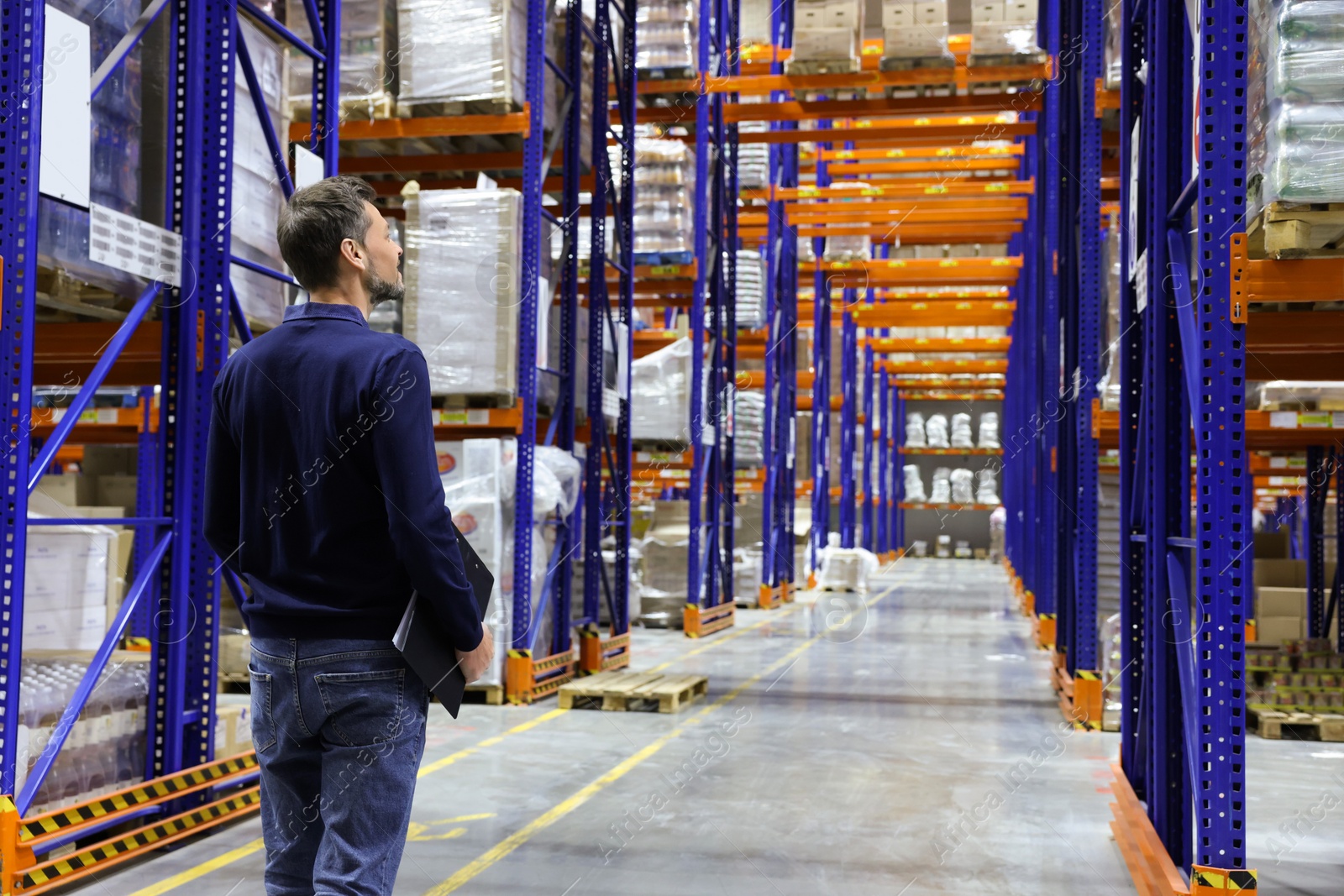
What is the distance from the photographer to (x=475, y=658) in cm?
235

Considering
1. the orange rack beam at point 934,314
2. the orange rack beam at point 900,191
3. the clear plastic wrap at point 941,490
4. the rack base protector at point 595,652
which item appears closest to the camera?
the rack base protector at point 595,652

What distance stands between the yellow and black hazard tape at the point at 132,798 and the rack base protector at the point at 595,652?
417 centimetres

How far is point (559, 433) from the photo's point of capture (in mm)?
9508

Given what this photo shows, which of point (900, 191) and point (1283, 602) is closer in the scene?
point (1283, 602)

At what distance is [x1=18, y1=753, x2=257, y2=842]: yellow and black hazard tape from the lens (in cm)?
397

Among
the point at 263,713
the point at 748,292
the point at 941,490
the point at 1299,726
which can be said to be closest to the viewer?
the point at 263,713

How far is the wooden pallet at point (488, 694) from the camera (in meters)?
8.18

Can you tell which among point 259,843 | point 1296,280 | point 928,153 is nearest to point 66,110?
point 259,843

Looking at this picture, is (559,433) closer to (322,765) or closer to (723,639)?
(723,639)

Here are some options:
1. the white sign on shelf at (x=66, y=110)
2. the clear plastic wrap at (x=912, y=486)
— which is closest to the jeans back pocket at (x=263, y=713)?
the white sign on shelf at (x=66, y=110)

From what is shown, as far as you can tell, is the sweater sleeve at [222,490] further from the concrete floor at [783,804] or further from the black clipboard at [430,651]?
the concrete floor at [783,804]

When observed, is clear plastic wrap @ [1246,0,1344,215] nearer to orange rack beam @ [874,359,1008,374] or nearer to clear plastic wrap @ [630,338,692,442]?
clear plastic wrap @ [630,338,692,442]

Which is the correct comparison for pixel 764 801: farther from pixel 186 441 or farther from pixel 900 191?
pixel 900 191

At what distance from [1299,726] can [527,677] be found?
486 centimetres
